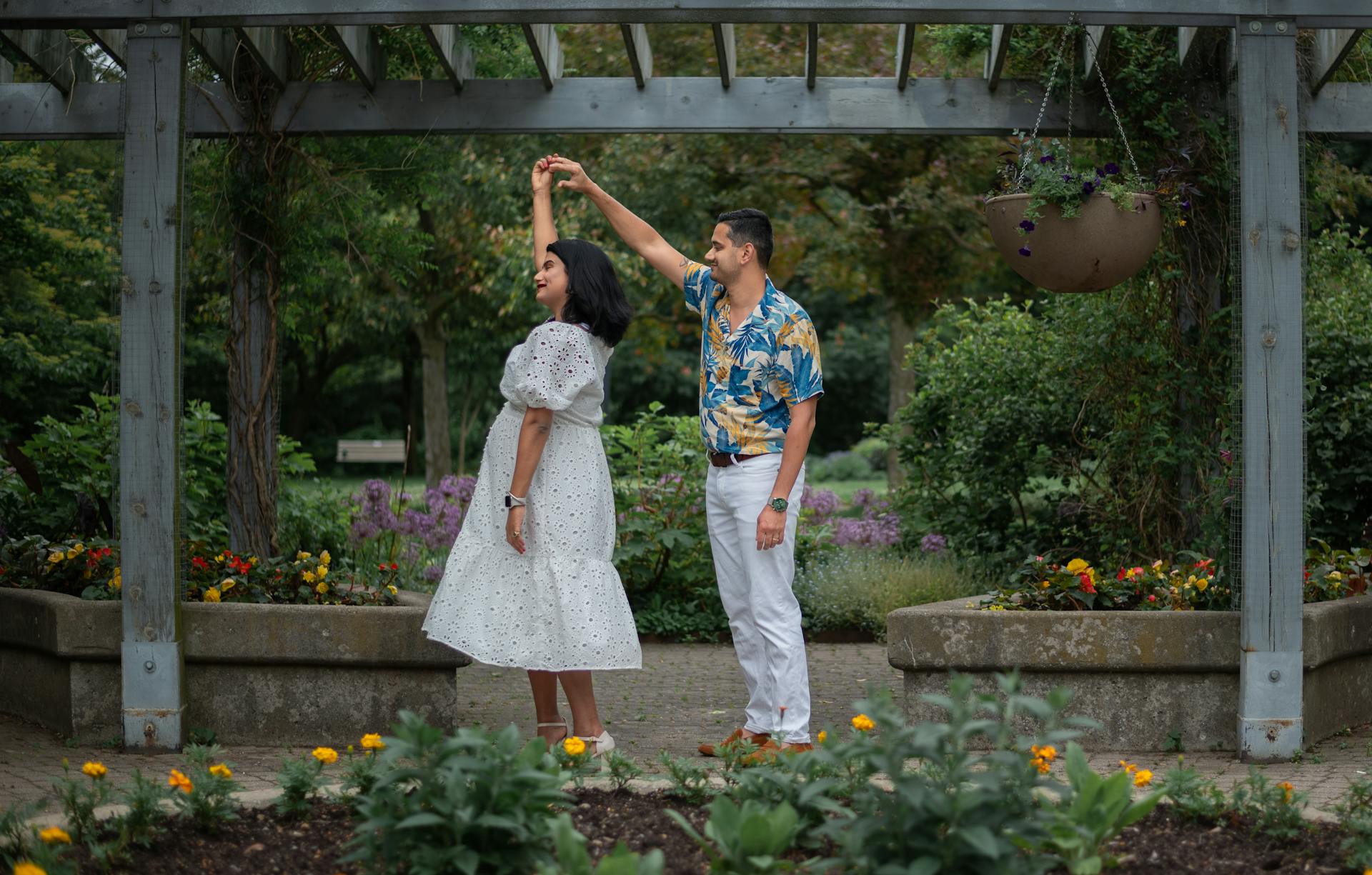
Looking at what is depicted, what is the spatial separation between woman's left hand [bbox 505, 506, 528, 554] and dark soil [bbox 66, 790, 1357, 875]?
4.13ft

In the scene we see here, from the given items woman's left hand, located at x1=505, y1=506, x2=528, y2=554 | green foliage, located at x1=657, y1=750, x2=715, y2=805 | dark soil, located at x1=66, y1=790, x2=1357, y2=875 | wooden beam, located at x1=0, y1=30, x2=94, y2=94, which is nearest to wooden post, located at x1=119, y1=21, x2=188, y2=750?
woman's left hand, located at x1=505, y1=506, x2=528, y2=554

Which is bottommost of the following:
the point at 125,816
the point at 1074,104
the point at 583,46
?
the point at 125,816

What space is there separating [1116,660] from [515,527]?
212 cm

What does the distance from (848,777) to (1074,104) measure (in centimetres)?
383

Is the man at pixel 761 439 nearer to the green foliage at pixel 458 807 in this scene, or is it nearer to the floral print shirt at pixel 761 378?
the floral print shirt at pixel 761 378

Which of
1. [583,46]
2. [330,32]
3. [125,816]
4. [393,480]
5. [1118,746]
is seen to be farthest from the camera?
[583,46]

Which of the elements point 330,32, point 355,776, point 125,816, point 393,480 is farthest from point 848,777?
point 393,480

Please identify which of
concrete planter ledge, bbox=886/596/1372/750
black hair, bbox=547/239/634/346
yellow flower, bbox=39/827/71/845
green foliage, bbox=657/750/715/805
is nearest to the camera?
yellow flower, bbox=39/827/71/845

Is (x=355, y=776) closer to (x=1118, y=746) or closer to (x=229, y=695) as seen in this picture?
(x=229, y=695)

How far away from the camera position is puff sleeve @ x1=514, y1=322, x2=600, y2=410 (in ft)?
14.8

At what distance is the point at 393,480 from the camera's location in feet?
31.1

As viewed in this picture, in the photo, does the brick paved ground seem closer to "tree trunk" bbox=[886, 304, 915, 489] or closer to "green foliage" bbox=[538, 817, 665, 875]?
"green foliage" bbox=[538, 817, 665, 875]

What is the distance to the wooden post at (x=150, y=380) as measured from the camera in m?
4.81

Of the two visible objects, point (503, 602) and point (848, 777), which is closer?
point (848, 777)
